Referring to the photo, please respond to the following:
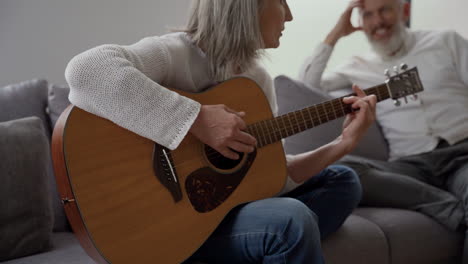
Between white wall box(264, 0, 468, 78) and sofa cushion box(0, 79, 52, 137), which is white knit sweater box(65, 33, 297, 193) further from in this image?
white wall box(264, 0, 468, 78)

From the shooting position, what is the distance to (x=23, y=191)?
1481 millimetres

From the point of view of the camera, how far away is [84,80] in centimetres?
123

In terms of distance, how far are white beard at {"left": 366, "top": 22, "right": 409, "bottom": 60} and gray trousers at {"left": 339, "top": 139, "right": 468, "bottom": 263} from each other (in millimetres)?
541

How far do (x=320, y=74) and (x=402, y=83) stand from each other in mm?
757

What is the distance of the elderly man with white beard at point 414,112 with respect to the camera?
6.54ft

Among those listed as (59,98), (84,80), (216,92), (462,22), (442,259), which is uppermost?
(84,80)

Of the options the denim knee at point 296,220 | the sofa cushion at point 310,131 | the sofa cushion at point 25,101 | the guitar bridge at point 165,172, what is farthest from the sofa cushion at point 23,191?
the sofa cushion at point 310,131

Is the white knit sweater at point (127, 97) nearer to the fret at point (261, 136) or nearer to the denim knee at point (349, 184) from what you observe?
the fret at point (261, 136)

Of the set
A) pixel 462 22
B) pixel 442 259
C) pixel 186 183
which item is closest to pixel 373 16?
pixel 462 22

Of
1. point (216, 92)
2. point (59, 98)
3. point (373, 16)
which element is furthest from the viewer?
point (373, 16)

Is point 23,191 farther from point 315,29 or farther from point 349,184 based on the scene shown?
point 315,29

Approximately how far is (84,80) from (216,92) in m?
0.35

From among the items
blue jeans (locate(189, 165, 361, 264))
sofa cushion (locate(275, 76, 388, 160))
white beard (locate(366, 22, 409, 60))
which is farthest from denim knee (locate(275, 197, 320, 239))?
white beard (locate(366, 22, 409, 60))

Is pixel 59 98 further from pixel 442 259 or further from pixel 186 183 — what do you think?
pixel 442 259
